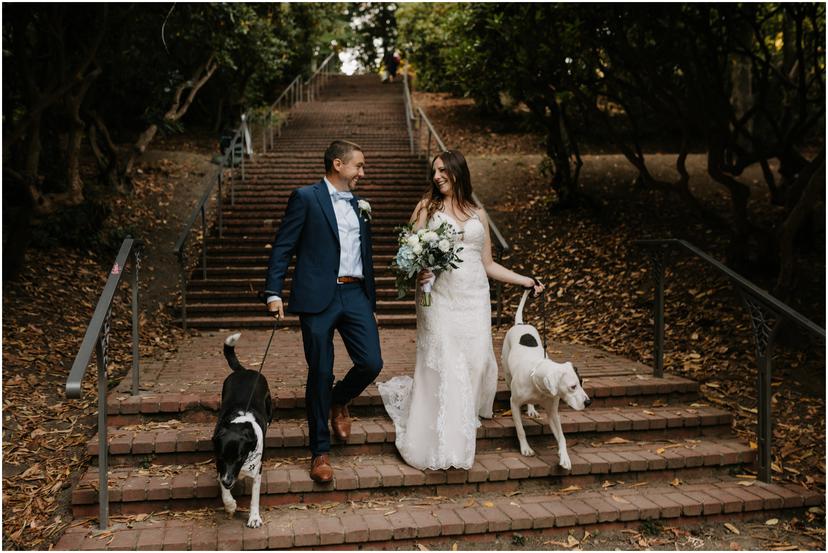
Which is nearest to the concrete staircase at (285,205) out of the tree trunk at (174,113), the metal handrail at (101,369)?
the tree trunk at (174,113)

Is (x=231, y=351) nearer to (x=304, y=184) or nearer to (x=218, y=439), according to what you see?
(x=218, y=439)

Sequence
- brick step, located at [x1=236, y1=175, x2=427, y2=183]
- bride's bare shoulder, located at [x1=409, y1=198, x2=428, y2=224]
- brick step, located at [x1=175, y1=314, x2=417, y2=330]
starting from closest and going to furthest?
bride's bare shoulder, located at [x1=409, y1=198, x2=428, y2=224], brick step, located at [x1=175, y1=314, x2=417, y2=330], brick step, located at [x1=236, y1=175, x2=427, y2=183]

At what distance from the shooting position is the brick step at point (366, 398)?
5184mm

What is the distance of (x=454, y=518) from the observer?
4273mm

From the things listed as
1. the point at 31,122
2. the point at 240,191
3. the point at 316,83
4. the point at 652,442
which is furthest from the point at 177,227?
the point at 316,83

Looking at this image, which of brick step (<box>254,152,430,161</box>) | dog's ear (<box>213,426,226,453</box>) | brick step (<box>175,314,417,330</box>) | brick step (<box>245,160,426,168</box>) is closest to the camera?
dog's ear (<box>213,426,226,453</box>)

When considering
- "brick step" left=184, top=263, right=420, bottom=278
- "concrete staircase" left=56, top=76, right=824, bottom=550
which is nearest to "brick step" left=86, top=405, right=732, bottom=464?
"concrete staircase" left=56, top=76, right=824, bottom=550

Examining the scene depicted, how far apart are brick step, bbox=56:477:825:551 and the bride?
0.37 m

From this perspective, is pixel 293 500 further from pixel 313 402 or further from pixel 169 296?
pixel 169 296

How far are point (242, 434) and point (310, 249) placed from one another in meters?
1.23

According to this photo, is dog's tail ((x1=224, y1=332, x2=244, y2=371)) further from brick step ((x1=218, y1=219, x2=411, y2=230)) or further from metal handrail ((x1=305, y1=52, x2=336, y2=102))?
metal handrail ((x1=305, y1=52, x2=336, y2=102))

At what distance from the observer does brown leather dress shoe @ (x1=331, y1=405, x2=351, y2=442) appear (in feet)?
15.9

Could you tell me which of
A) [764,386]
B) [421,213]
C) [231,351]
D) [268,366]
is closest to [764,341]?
[764,386]

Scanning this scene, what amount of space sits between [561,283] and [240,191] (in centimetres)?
646
